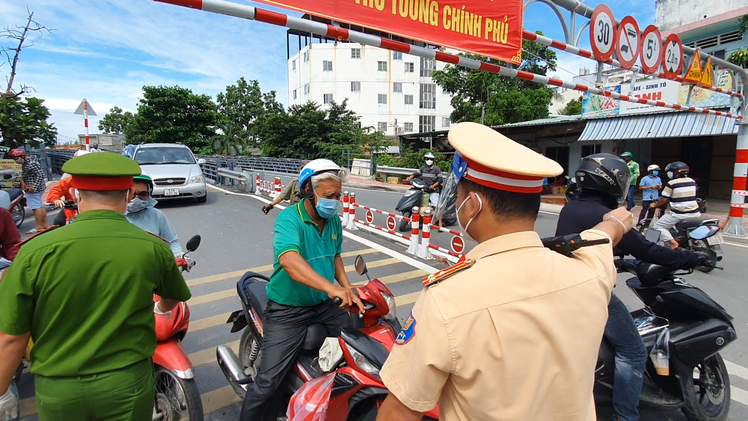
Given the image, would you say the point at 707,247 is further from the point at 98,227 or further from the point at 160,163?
the point at 160,163

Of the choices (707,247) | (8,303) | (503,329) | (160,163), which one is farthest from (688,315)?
(160,163)

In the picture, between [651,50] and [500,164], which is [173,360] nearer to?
[500,164]

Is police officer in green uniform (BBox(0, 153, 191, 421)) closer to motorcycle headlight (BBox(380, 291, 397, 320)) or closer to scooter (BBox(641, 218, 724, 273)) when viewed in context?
motorcycle headlight (BBox(380, 291, 397, 320))

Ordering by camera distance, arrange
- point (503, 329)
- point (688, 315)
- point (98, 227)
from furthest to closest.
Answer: point (688, 315)
point (98, 227)
point (503, 329)

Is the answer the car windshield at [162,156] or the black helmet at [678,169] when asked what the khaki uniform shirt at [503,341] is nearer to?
the black helmet at [678,169]

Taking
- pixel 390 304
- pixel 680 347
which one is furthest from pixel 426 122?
pixel 390 304

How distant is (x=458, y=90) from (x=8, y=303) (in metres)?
24.7

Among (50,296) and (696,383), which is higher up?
(50,296)

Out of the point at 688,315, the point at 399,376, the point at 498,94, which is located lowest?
the point at 688,315

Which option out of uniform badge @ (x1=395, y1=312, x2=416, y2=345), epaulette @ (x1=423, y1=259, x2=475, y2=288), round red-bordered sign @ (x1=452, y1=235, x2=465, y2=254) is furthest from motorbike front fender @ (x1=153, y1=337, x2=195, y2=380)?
round red-bordered sign @ (x1=452, y1=235, x2=465, y2=254)

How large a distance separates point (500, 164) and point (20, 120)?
644 inches

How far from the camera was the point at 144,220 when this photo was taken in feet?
12.0

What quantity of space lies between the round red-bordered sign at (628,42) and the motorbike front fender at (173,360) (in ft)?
27.0

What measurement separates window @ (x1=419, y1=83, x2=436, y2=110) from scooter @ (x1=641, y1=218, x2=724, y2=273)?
41966 mm
